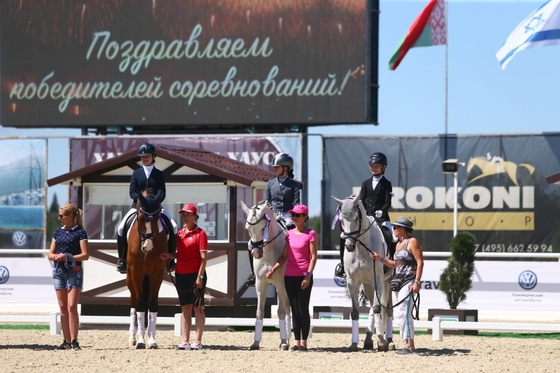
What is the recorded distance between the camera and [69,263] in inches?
508

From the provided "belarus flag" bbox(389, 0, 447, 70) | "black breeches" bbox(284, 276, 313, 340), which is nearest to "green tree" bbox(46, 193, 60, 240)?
"belarus flag" bbox(389, 0, 447, 70)

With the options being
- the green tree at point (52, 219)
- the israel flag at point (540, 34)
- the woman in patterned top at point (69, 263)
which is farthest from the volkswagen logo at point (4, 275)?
the israel flag at point (540, 34)

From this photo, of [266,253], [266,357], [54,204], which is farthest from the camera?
[54,204]

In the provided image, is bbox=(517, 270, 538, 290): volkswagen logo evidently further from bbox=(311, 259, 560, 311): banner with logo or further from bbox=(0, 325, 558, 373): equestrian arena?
bbox=(0, 325, 558, 373): equestrian arena

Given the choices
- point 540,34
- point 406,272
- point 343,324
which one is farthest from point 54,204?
point 406,272

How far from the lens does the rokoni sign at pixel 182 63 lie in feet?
89.8

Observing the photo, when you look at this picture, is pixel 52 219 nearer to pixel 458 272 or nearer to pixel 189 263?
pixel 458 272

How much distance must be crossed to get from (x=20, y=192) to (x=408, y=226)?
18.2 metres

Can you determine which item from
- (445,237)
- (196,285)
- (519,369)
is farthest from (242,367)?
(445,237)

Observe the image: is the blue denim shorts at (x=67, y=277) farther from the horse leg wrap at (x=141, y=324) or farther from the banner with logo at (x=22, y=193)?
the banner with logo at (x=22, y=193)

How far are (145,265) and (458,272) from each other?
7.12m

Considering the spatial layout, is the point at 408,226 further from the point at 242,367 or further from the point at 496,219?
the point at 496,219

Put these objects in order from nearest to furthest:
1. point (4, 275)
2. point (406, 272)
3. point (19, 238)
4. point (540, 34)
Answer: point (406, 272) → point (4, 275) → point (540, 34) → point (19, 238)

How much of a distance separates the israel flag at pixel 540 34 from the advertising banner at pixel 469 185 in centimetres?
249
